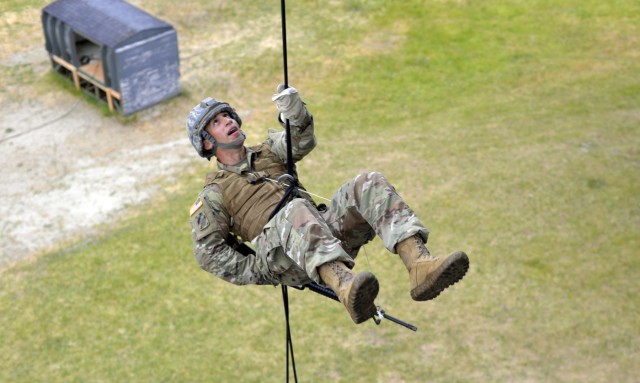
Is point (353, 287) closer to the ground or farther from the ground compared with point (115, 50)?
farther from the ground

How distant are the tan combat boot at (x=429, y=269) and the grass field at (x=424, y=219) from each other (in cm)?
671

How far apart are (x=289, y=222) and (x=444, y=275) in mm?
1468

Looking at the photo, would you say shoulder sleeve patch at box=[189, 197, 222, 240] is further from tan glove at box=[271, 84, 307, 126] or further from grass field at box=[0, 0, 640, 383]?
grass field at box=[0, 0, 640, 383]

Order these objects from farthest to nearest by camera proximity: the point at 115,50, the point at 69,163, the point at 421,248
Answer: the point at 115,50
the point at 69,163
the point at 421,248

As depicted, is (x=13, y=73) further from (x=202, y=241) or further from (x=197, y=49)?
(x=202, y=241)

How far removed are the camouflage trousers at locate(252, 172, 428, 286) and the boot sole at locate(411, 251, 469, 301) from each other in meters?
0.52

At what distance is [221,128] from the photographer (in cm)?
858

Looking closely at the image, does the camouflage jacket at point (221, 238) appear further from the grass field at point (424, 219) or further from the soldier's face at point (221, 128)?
the grass field at point (424, 219)

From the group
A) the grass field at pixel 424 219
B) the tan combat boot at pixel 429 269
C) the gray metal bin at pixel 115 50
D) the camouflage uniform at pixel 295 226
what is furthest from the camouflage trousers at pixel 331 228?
the gray metal bin at pixel 115 50

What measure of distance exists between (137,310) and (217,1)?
1203 cm

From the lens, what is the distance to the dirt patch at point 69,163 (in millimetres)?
16844

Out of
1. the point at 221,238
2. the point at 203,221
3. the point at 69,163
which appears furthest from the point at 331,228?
the point at 69,163

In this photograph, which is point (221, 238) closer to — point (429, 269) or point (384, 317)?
point (384, 317)

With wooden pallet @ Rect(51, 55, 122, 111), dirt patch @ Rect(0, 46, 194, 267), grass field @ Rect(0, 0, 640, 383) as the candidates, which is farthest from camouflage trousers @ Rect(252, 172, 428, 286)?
wooden pallet @ Rect(51, 55, 122, 111)
